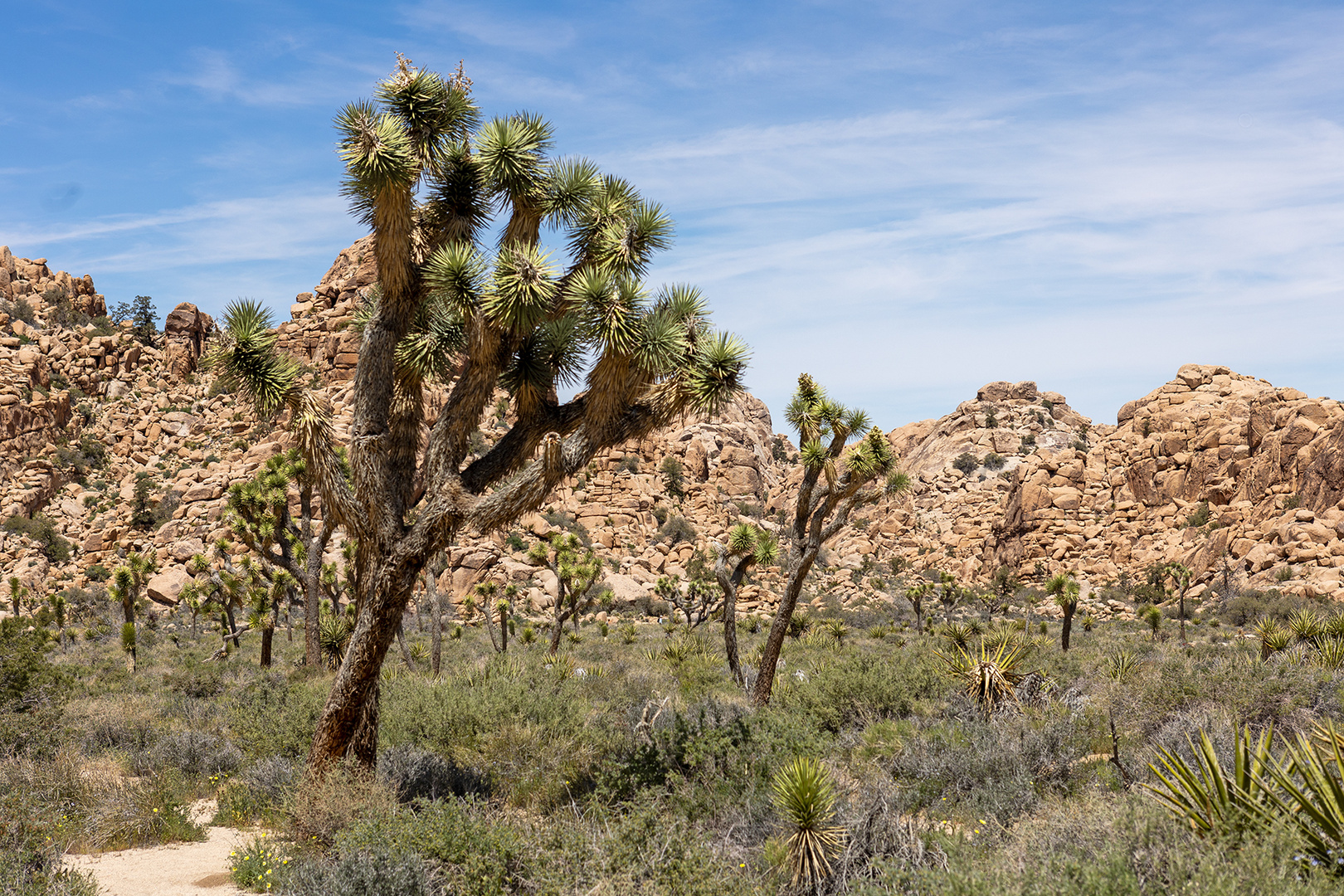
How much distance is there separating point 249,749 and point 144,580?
29608mm

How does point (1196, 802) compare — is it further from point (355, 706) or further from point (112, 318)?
point (112, 318)

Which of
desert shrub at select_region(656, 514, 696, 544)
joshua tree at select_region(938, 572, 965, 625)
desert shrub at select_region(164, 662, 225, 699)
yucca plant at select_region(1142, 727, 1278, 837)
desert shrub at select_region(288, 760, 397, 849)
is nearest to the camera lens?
yucca plant at select_region(1142, 727, 1278, 837)

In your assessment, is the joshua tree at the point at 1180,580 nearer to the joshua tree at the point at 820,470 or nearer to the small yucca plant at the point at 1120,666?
the small yucca plant at the point at 1120,666

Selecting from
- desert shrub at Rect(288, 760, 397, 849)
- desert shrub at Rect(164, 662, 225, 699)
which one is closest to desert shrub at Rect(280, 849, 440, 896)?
desert shrub at Rect(288, 760, 397, 849)

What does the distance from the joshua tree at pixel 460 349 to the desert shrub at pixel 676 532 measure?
41.3m

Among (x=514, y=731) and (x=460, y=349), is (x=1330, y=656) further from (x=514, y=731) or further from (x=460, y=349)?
(x=460, y=349)

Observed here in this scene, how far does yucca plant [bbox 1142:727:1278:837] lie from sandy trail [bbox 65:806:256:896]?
24.3 ft

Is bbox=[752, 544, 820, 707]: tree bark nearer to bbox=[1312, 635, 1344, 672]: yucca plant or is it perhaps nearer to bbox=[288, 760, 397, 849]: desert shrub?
bbox=[288, 760, 397, 849]: desert shrub

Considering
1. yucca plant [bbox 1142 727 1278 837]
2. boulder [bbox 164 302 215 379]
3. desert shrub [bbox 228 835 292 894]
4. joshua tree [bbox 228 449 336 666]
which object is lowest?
desert shrub [bbox 228 835 292 894]

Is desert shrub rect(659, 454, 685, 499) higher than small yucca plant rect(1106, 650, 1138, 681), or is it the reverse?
desert shrub rect(659, 454, 685, 499)

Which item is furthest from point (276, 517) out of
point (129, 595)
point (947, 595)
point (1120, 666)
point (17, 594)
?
point (947, 595)

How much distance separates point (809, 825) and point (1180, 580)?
1355 inches

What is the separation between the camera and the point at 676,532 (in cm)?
5059

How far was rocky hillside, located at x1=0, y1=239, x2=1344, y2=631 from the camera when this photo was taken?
38500mm
